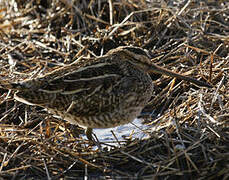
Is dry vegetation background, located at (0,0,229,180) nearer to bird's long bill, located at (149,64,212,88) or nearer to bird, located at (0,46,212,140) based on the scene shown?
bird's long bill, located at (149,64,212,88)

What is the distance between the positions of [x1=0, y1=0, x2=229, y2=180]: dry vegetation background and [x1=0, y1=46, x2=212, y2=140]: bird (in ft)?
0.77

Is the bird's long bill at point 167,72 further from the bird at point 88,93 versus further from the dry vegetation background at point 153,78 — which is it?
the bird at point 88,93

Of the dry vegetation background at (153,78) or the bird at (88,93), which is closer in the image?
the dry vegetation background at (153,78)

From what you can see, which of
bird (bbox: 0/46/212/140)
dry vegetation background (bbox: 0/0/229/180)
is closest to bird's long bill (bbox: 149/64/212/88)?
dry vegetation background (bbox: 0/0/229/180)

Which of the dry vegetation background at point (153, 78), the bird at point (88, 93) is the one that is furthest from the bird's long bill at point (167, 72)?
the bird at point (88, 93)

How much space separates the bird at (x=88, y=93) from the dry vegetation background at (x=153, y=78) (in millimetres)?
236

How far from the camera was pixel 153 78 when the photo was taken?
5488mm

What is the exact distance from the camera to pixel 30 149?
13.7 ft

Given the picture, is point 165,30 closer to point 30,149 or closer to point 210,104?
point 210,104

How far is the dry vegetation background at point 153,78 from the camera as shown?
3875 millimetres

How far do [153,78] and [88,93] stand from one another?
153 cm

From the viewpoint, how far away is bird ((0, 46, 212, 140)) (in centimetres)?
413

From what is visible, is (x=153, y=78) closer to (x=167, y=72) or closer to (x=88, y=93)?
(x=167, y=72)

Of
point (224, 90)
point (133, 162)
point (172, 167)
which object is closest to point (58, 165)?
point (133, 162)
